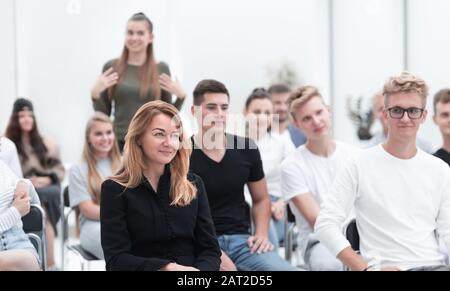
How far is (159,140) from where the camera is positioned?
1782 mm

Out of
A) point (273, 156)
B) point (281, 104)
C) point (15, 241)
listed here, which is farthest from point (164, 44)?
point (15, 241)

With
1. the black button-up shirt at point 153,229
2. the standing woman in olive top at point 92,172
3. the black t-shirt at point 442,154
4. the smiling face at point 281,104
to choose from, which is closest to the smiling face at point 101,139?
the standing woman in olive top at point 92,172

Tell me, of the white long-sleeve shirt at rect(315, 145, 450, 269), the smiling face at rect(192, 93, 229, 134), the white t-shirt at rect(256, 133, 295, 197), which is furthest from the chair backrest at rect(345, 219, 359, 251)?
the white t-shirt at rect(256, 133, 295, 197)

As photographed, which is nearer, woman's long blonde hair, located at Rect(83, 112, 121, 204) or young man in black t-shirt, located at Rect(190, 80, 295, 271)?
young man in black t-shirt, located at Rect(190, 80, 295, 271)

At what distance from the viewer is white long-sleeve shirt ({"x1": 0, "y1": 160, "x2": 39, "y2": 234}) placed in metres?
1.90

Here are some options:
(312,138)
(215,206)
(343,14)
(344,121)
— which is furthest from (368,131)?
(215,206)

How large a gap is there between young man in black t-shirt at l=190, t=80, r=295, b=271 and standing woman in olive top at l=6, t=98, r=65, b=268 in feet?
3.01

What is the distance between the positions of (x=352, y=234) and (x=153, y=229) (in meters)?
0.62

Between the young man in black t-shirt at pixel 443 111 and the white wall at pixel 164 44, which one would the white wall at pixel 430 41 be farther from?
the white wall at pixel 164 44

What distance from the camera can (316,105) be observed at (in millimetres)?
2412

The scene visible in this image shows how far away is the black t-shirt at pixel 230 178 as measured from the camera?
2.19 metres

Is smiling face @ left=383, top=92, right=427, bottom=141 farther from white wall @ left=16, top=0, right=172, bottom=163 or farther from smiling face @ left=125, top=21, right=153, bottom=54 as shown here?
white wall @ left=16, top=0, right=172, bottom=163

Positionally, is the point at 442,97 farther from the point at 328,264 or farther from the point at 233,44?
the point at 233,44

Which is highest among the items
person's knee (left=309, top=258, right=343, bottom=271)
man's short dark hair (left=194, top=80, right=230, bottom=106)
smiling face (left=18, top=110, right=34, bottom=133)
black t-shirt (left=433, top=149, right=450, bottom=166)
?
man's short dark hair (left=194, top=80, right=230, bottom=106)
